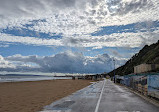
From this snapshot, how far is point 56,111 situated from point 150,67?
5771cm

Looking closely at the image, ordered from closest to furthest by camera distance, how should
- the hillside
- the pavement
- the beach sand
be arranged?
the pavement → the beach sand → the hillside

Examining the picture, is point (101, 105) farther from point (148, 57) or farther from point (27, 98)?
point (148, 57)

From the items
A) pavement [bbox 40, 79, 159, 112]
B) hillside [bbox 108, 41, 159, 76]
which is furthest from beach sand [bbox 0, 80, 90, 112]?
hillside [bbox 108, 41, 159, 76]

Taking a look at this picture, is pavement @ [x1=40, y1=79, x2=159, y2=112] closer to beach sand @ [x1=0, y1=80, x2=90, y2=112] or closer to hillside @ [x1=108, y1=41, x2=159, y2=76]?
beach sand @ [x1=0, y1=80, x2=90, y2=112]

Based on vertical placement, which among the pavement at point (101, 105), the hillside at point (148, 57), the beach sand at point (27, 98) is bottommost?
the beach sand at point (27, 98)

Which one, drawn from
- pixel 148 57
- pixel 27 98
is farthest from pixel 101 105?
pixel 148 57

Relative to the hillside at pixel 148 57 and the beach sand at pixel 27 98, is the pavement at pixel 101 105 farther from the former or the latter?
the hillside at pixel 148 57

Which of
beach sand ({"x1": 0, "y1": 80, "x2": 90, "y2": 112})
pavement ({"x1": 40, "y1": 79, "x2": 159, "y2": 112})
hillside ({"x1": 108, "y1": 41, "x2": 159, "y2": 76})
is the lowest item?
beach sand ({"x1": 0, "y1": 80, "x2": 90, "y2": 112})

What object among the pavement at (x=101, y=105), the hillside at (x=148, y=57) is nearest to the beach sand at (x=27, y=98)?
the pavement at (x=101, y=105)

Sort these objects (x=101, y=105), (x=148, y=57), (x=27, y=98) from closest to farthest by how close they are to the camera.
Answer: (x=101, y=105)
(x=27, y=98)
(x=148, y=57)

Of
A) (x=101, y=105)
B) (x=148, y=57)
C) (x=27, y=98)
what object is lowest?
(x=27, y=98)

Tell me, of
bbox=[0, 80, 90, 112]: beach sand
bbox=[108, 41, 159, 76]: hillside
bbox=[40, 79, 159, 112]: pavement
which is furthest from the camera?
bbox=[108, 41, 159, 76]: hillside

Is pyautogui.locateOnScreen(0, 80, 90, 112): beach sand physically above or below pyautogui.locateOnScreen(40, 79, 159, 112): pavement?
below

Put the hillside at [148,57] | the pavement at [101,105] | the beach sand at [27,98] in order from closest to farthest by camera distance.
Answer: the pavement at [101,105] < the beach sand at [27,98] < the hillside at [148,57]
